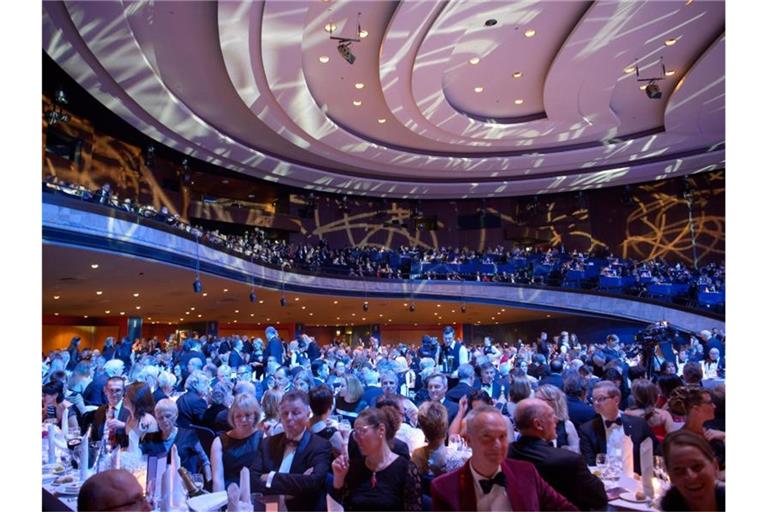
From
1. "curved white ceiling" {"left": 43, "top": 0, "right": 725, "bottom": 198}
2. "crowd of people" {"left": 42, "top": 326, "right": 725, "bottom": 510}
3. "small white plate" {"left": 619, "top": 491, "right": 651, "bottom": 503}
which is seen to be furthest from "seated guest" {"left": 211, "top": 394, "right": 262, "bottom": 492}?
"curved white ceiling" {"left": 43, "top": 0, "right": 725, "bottom": 198}

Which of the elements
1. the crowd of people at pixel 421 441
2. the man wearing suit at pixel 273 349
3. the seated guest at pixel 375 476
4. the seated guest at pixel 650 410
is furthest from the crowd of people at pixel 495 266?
the seated guest at pixel 375 476

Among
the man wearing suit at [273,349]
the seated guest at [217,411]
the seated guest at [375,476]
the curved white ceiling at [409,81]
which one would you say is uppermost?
the curved white ceiling at [409,81]

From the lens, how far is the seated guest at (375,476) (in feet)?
9.96

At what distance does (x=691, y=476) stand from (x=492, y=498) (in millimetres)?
887

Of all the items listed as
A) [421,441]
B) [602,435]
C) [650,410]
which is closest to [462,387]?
[421,441]

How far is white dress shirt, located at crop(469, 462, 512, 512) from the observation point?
2746 mm

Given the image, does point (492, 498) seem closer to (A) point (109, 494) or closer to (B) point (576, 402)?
(A) point (109, 494)

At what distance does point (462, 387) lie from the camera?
20.1ft

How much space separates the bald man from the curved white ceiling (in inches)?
418

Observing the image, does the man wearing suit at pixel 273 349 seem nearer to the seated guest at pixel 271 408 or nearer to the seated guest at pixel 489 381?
the seated guest at pixel 489 381

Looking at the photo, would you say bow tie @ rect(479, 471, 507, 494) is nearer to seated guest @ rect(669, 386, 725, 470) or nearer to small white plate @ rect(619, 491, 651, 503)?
small white plate @ rect(619, 491, 651, 503)

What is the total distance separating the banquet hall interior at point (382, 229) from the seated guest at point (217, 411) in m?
0.07
